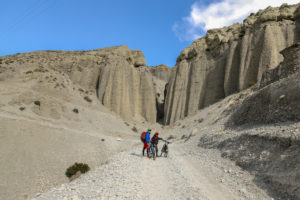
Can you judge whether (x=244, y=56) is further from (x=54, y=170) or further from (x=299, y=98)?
(x=54, y=170)

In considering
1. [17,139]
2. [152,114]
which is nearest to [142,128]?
[152,114]

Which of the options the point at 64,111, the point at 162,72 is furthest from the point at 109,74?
the point at 162,72

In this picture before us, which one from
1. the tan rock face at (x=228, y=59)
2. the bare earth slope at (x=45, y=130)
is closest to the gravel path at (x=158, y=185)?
the bare earth slope at (x=45, y=130)

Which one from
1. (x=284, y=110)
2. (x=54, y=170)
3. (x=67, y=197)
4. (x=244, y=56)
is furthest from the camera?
(x=244, y=56)

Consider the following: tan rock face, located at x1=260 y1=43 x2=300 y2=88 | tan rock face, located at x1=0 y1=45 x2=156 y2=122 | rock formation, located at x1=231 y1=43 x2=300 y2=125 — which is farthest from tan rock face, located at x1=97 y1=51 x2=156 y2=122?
rock formation, located at x1=231 y1=43 x2=300 y2=125

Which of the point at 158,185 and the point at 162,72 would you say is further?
the point at 162,72

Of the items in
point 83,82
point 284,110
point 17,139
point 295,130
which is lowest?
point 17,139

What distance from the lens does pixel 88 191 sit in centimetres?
536

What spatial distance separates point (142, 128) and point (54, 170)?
3117 cm

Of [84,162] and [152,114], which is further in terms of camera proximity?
[152,114]

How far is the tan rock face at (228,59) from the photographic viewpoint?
3166 cm

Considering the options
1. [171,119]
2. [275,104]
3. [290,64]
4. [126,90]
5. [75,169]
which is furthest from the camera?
[126,90]

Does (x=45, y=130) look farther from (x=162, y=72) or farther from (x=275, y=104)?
(x=162, y=72)

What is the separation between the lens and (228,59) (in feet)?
126
